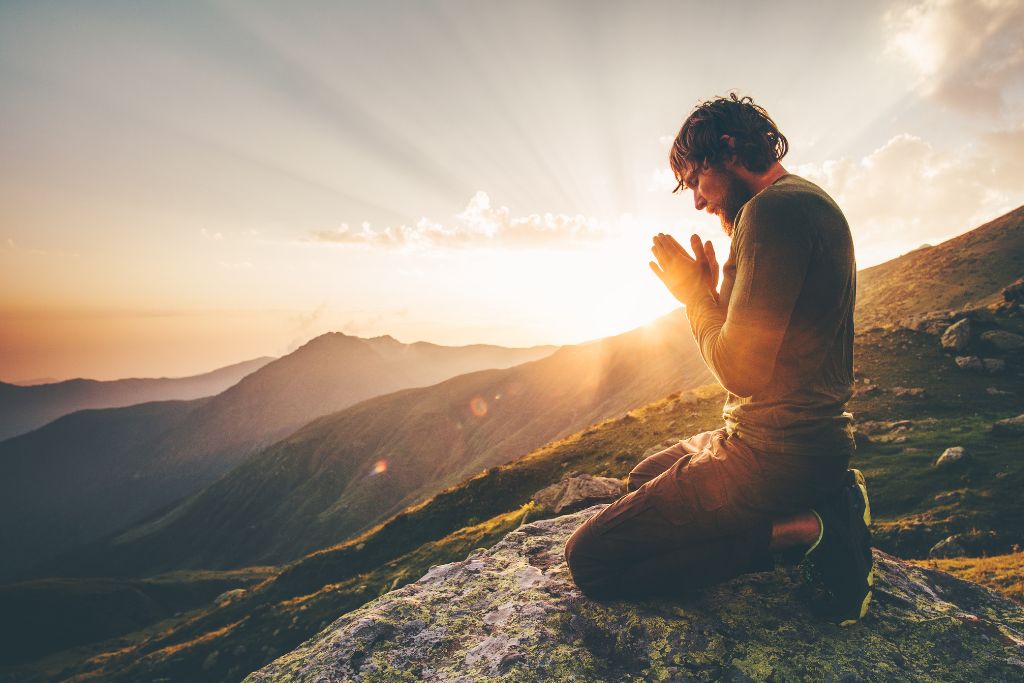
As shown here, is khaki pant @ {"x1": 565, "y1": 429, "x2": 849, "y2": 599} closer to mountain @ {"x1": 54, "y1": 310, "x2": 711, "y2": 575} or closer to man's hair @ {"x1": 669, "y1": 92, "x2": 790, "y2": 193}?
man's hair @ {"x1": 669, "y1": 92, "x2": 790, "y2": 193}

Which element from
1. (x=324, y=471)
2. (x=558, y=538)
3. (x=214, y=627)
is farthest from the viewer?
(x=324, y=471)

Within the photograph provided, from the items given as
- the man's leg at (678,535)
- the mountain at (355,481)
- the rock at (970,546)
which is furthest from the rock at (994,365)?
the mountain at (355,481)

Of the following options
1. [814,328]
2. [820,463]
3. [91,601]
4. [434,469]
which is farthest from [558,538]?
[434,469]

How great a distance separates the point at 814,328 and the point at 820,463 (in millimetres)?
1181

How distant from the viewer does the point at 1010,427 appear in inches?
922

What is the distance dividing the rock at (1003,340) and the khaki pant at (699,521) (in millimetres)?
45781

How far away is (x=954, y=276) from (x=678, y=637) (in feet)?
324

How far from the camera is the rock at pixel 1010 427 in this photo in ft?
76.1

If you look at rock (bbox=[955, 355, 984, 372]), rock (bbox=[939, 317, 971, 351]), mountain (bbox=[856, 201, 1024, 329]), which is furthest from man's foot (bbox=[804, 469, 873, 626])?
mountain (bbox=[856, 201, 1024, 329])

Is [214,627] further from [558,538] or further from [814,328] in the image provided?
[814,328]

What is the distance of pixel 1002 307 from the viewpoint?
1593 inches

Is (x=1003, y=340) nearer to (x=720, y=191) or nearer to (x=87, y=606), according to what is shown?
(x=720, y=191)

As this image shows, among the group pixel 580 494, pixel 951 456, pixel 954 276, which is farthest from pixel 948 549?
pixel 954 276

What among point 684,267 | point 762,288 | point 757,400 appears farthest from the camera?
point 684,267
